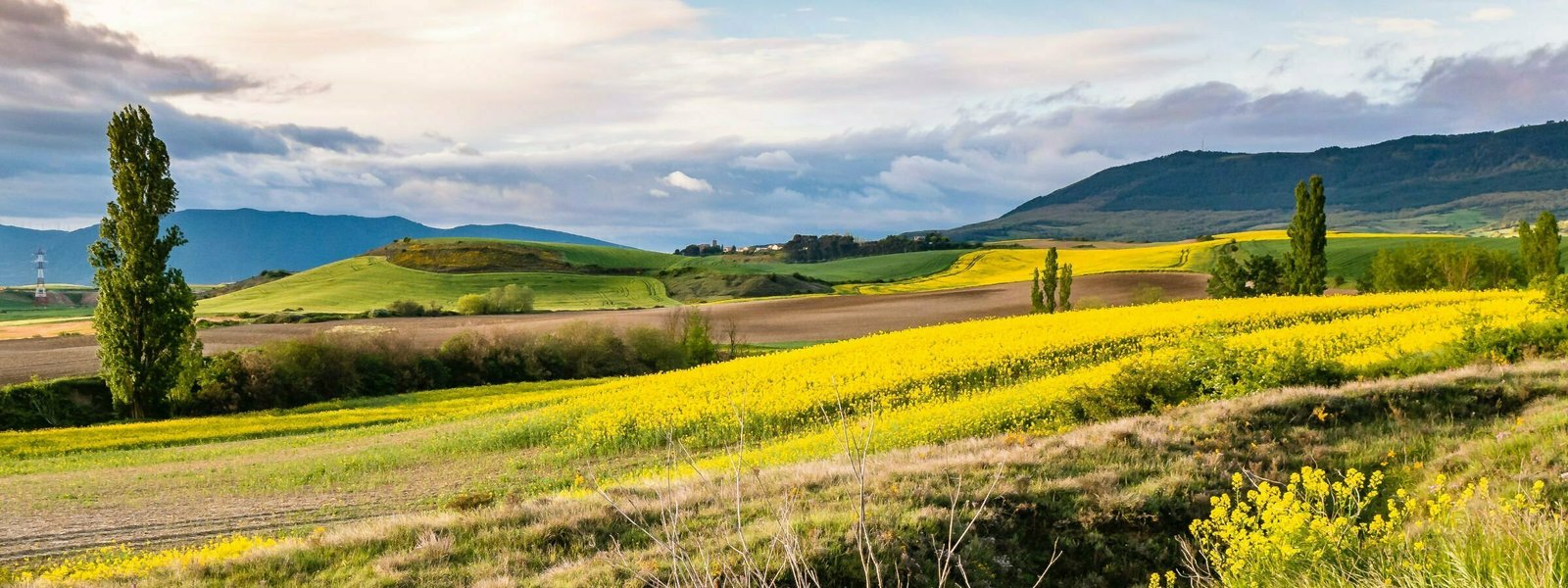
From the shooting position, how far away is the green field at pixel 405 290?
10350cm

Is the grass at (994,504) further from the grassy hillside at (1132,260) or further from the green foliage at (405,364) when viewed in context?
the grassy hillside at (1132,260)

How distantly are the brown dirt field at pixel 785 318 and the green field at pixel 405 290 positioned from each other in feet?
60.7

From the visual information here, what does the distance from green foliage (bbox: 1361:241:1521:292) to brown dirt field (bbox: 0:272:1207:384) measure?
13040 mm

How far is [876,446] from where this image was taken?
16.2m

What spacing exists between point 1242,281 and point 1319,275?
10236mm

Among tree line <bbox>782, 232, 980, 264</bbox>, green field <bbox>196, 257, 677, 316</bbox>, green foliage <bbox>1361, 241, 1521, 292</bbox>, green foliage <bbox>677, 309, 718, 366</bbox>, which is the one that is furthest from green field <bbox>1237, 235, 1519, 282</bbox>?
green field <bbox>196, 257, 677, 316</bbox>

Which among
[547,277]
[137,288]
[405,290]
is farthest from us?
[547,277]

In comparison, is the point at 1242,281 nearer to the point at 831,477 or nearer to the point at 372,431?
the point at 372,431

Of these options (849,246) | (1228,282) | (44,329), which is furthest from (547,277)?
(1228,282)

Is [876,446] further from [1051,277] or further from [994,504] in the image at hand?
[1051,277]

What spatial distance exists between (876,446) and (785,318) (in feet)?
212

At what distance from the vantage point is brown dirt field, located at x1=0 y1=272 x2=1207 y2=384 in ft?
197

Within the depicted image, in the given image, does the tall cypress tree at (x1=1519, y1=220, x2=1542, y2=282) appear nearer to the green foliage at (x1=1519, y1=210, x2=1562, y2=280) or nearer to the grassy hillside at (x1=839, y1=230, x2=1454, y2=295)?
the green foliage at (x1=1519, y1=210, x2=1562, y2=280)

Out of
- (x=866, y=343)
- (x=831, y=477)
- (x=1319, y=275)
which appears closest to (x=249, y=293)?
(x=866, y=343)
